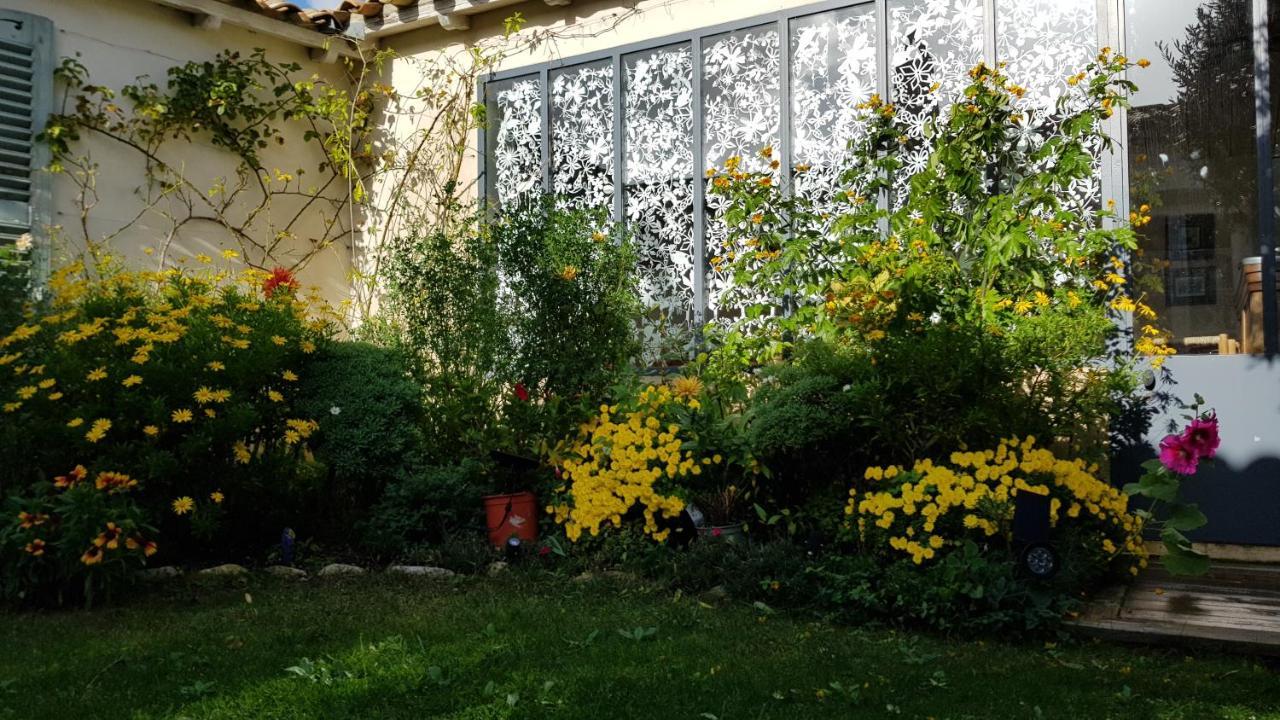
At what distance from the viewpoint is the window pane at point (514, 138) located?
24.8 ft

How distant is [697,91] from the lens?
6.81 m

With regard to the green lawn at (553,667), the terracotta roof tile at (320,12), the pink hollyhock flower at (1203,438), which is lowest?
the green lawn at (553,667)

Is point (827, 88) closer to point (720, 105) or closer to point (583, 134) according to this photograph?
point (720, 105)

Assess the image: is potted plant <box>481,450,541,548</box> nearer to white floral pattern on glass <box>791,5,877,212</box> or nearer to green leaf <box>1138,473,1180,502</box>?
white floral pattern on glass <box>791,5,877,212</box>

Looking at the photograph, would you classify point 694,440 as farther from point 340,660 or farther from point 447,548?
point 340,660

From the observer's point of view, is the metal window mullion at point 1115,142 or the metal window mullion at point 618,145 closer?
the metal window mullion at point 1115,142

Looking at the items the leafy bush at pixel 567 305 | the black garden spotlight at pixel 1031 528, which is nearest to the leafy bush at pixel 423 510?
the leafy bush at pixel 567 305

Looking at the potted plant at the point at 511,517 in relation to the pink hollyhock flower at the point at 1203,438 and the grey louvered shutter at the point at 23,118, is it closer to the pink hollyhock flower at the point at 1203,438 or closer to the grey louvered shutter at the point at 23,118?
the pink hollyhock flower at the point at 1203,438

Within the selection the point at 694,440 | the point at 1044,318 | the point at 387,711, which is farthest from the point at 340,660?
the point at 1044,318

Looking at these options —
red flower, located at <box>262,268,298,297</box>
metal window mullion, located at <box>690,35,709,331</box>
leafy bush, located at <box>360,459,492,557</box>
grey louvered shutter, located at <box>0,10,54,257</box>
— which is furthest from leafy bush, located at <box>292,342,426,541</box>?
grey louvered shutter, located at <box>0,10,54,257</box>

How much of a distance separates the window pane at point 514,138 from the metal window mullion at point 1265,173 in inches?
176

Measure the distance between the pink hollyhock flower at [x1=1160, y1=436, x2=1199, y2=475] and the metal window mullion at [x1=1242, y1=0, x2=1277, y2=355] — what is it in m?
1.48

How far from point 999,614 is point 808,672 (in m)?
0.98

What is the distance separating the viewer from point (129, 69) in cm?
726
